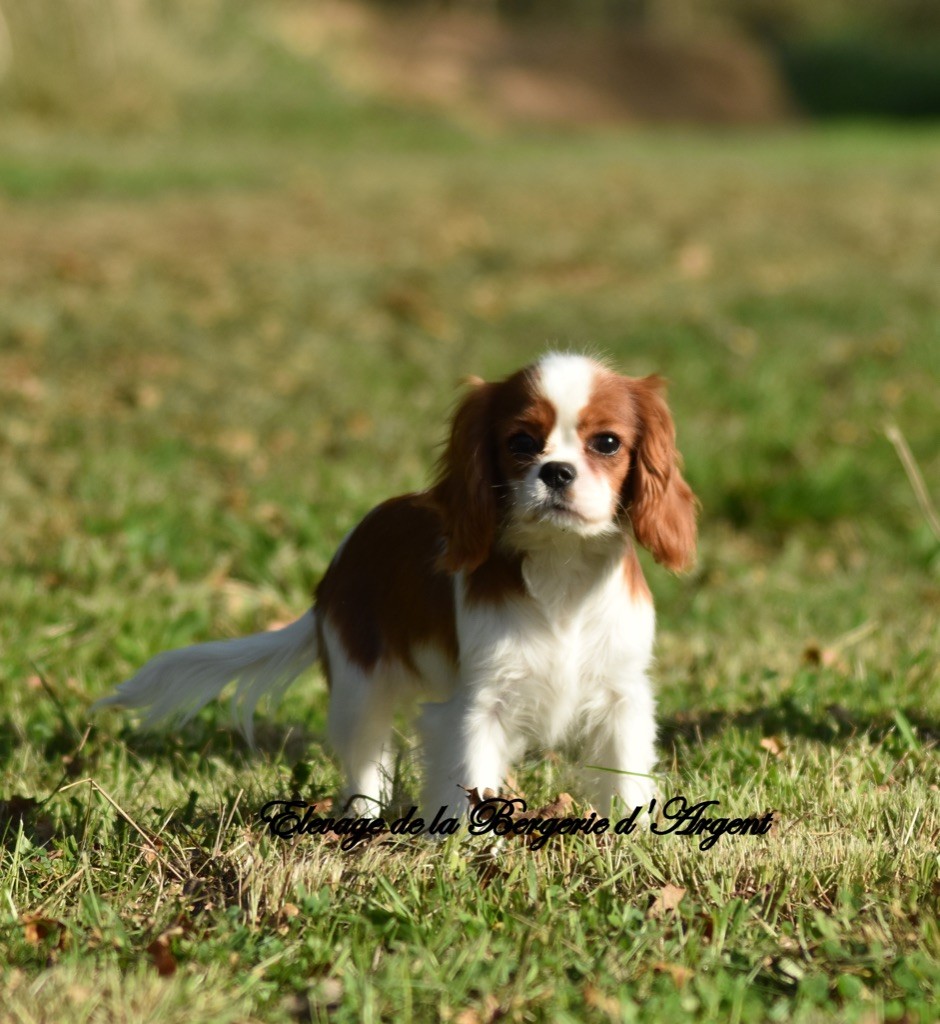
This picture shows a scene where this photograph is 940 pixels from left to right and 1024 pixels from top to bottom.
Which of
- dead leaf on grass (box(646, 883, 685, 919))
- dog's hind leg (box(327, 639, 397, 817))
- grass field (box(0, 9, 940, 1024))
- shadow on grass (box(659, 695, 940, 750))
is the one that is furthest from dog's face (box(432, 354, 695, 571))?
shadow on grass (box(659, 695, 940, 750))

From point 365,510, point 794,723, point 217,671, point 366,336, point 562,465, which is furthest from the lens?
point 366,336

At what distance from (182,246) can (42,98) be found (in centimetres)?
998

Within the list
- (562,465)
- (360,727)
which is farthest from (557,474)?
(360,727)

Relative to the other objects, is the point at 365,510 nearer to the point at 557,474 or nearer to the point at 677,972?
the point at 557,474

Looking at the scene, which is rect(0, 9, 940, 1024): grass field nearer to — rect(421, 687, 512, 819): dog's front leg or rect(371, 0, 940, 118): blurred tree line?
rect(421, 687, 512, 819): dog's front leg

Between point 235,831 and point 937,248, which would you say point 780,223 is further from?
point 235,831

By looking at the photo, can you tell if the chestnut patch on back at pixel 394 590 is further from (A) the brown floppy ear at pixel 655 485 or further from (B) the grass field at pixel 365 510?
(A) the brown floppy ear at pixel 655 485

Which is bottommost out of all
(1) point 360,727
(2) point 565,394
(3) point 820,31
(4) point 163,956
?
(4) point 163,956

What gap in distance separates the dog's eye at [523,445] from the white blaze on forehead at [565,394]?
32 millimetres

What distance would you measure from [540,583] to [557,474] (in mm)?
310

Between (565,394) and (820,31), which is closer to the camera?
(565,394)

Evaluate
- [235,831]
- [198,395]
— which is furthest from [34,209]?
[235,831]

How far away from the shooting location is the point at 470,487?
321cm

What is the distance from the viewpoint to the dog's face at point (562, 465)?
311 cm
